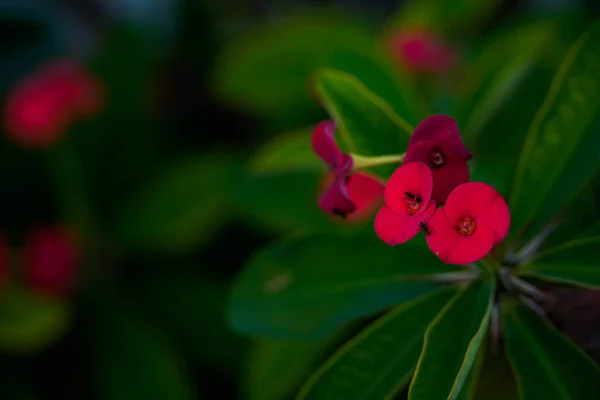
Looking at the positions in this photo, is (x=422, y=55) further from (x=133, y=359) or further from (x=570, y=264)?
(x=133, y=359)

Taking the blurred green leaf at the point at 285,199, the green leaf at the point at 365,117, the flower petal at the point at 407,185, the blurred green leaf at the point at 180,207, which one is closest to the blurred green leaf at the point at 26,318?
the blurred green leaf at the point at 180,207

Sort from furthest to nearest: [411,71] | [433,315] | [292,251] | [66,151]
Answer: [66,151] < [411,71] < [292,251] < [433,315]

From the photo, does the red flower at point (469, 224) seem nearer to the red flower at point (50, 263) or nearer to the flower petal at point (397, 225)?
the flower petal at point (397, 225)

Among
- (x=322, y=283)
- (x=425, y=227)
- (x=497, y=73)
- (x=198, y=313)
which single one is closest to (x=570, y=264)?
(x=425, y=227)

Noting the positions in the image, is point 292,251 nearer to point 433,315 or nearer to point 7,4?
point 433,315

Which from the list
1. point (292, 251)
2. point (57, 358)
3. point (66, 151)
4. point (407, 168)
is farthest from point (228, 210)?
point (407, 168)

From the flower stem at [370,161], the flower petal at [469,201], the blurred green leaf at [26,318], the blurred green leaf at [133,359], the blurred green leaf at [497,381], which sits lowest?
the blurred green leaf at [133,359]
